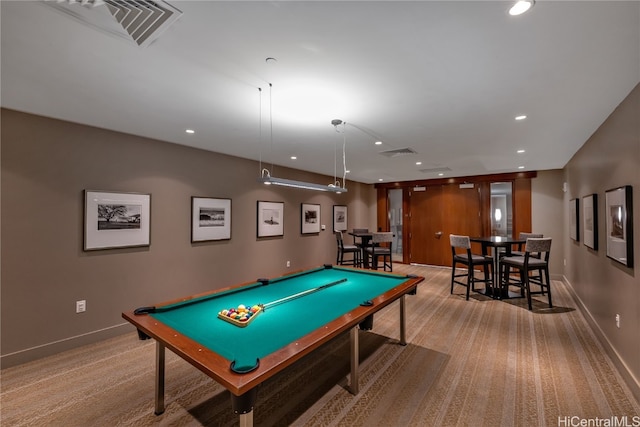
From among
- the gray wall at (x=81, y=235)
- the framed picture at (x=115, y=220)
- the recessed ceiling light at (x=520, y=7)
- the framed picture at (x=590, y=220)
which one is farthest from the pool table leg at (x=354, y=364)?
the framed picture at (x=590, y=220)

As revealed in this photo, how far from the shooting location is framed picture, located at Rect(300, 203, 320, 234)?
6.09 meters

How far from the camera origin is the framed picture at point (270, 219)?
5.09 meters

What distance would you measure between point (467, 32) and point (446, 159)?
365 cm

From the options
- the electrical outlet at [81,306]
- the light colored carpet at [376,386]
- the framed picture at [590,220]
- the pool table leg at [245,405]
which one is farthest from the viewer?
Answer: the framed picture at [590,220]

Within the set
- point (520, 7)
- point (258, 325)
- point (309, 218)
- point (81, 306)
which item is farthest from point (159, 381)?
point (309, 218)

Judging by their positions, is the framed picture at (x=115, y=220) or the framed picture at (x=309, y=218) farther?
the framed picture at (x=309, y=218)

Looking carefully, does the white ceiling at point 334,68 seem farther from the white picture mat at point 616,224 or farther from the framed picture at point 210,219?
the framed picture at point 210,219

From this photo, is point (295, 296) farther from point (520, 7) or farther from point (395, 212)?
point (395, 212)

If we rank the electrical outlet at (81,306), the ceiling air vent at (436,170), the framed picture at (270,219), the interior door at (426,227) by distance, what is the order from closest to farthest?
the electrical outlet at (81,306), the framed picture at (270,219), the ceiling air vent at (436,170), the interior door at (426,227)

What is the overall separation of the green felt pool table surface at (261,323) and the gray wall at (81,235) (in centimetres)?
167

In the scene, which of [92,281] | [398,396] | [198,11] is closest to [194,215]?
[92,281]

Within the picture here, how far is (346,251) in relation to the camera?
6.13 metres

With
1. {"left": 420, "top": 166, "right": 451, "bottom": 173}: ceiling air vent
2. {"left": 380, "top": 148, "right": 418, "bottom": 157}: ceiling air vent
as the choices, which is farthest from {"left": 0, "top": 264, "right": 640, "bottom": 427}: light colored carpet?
{"left": 420, "top": 166, "right": 451, "bottom": 173}: ceiling air vent

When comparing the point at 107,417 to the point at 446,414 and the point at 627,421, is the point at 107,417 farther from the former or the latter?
the point at 627,421
